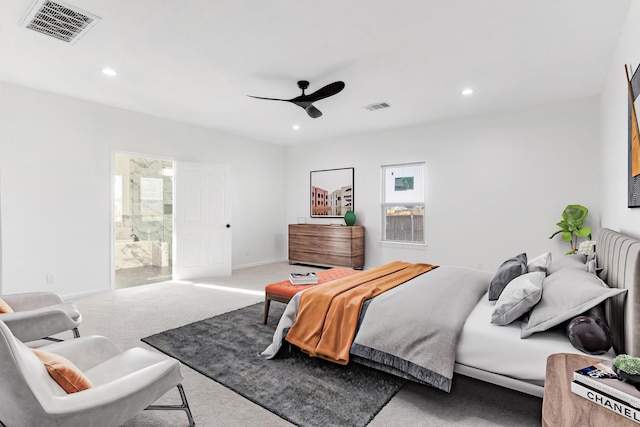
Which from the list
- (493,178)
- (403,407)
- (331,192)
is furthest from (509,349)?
(331,192)

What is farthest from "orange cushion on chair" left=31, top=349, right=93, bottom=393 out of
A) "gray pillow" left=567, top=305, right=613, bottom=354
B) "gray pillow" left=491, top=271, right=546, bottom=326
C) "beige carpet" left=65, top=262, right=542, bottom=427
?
"gray pillow" left=567, top=305, right=613, bottom=354

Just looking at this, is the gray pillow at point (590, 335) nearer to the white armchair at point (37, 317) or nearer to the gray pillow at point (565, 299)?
the gray pillow at point (565, 299)

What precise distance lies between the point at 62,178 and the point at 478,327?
16.9 feet

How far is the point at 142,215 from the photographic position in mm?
7625


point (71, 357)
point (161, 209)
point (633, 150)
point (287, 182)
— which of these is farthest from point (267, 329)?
point (161, 209)

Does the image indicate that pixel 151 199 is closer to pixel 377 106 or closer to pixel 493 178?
pixel 377 106

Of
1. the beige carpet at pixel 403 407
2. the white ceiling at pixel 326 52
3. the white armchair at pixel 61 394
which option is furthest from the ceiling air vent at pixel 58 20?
the beige carpet at pixel 403 407

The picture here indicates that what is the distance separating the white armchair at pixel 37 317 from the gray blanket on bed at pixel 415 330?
1454mm

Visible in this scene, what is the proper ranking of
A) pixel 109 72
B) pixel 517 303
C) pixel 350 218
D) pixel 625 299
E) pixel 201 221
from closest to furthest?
pixel 625 299 → pixel 517 303 → pixel 109 72 → pixel 201 221 → pixel 350 218

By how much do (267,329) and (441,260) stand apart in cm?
353

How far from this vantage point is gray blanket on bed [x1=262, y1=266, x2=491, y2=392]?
1.97m

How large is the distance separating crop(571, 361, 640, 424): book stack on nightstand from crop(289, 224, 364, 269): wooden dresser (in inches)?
201

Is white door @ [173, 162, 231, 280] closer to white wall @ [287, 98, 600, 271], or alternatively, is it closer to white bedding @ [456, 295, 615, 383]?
white wall @ [287, 98, 600, 271]

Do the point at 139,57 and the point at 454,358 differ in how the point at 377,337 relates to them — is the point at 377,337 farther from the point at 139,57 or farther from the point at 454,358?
the point at 139,57
